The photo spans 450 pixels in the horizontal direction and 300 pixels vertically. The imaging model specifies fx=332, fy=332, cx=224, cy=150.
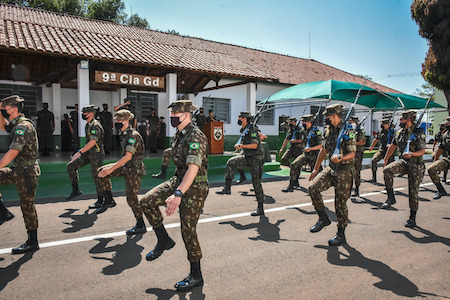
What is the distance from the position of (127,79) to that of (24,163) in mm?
7428

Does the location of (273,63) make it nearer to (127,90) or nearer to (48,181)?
(127,90)

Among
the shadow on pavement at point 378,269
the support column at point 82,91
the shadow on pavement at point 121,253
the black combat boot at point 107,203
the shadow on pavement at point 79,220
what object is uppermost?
the support column at point 82,91

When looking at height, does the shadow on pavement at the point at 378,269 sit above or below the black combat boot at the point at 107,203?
below

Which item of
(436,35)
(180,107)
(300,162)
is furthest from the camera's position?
(436,35)

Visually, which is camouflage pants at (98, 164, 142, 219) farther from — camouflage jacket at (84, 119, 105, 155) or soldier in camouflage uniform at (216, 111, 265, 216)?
soldier in camouflage uniform at (216, 111, 265, 216)

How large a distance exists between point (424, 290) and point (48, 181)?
8.70m

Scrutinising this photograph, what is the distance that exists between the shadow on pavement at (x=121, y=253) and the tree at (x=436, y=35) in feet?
74.8

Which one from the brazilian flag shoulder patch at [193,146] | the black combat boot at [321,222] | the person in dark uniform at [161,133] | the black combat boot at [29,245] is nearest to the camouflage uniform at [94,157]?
the black combat boot at [29,245]

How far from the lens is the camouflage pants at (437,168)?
7.71 m

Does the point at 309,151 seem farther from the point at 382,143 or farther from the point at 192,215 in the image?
the point at 192,215

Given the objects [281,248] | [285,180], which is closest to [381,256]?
[281,248]

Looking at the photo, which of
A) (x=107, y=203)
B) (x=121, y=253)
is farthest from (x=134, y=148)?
(x=107, y=203)

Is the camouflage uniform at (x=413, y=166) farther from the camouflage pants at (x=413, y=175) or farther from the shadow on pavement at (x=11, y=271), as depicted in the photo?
the shadow on pavement at (x=11, y=271)

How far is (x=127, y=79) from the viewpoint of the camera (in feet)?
37.0
